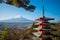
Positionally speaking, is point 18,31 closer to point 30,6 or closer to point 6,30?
point 6,30

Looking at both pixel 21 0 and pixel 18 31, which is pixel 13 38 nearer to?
pixel 18 31

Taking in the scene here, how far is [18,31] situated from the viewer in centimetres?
762

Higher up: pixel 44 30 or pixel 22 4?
pixel 22 4

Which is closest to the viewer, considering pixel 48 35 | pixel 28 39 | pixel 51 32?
pixel 48 35

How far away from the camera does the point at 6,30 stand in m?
7.38

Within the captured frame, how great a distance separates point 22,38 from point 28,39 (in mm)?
227

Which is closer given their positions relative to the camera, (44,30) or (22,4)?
(44,30)

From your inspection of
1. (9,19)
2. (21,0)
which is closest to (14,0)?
(21,0)

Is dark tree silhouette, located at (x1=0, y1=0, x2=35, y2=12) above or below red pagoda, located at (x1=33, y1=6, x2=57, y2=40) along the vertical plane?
above

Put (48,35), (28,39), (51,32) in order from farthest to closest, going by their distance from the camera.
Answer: (28,39) → (51,32) → (48,35)

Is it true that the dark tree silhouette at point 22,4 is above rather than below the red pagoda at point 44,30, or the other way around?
above

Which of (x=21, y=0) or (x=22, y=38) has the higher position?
(x=21, y=0)

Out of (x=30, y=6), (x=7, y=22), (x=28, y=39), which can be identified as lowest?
(x=28, y=39)

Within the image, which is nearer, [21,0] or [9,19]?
[21,0]
